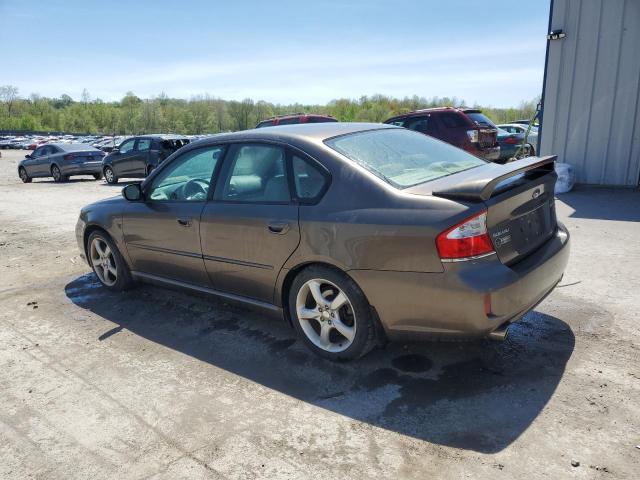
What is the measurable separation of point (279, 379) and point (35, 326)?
2.57 metres

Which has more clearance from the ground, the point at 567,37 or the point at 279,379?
the point at 567,37

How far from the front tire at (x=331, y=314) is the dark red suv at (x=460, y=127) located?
8.97 metres

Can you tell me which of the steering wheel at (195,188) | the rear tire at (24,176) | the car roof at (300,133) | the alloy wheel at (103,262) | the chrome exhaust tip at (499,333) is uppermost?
the car roof at (300,133)

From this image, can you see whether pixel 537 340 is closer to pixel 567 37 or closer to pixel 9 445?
pixel 9 445

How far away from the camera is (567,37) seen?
9773 millimetres

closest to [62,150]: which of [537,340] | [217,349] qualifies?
[217,349]

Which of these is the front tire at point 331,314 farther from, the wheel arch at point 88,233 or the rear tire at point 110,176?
the rear tire at point 110,176

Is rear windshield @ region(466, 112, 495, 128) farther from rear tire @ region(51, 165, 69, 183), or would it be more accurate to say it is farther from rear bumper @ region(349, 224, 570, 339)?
rear tire @ region(51, 165, 69, 183)

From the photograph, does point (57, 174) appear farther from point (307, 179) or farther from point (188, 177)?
point (307, 179)

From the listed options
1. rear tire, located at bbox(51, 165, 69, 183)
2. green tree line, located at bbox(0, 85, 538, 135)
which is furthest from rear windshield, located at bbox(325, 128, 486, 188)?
green tree line, located at bbox(0, 85, 538, 135)

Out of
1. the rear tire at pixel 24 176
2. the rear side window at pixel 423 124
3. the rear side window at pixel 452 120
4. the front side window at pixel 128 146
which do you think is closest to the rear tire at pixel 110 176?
the front side window at pixel 128 146

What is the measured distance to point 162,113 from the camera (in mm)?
106875

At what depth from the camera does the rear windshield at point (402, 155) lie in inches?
130

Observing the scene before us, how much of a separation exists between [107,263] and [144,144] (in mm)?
12401
